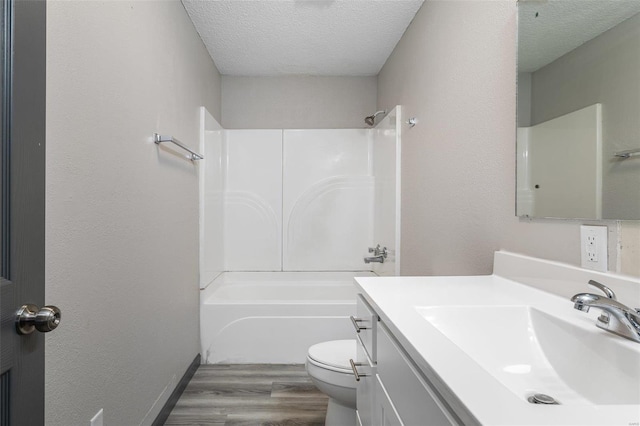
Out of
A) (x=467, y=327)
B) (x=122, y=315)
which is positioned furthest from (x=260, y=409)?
(x=467, y=327)

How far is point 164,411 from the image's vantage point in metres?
1.88

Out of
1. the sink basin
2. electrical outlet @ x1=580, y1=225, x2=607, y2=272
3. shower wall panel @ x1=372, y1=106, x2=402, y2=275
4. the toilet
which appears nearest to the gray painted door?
the sink basin

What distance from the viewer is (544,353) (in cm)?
88

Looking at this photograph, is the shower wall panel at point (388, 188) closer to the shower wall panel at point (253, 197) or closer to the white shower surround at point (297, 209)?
the white shower surround at point (297, 209)

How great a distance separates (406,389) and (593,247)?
641mm

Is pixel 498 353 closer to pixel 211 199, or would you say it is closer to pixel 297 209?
pixel 211 199

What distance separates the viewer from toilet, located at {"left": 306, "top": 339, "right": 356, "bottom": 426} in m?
1.59

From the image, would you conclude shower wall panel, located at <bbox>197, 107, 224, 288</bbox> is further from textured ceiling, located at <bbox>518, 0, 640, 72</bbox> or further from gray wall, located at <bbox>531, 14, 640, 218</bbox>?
gray wall, located at <bbox>531, 14, 640, 218</bbox>

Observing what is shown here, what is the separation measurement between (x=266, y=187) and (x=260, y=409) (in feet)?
6.42

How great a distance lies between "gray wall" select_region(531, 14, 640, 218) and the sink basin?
32 centimetres

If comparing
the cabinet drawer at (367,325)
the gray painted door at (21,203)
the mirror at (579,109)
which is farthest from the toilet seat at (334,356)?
the gray painted door at (21,203)

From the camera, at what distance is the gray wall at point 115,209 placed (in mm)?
1057

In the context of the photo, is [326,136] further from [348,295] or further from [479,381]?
[479,381]

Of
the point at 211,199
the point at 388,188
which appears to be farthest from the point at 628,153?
the point at 211,199
